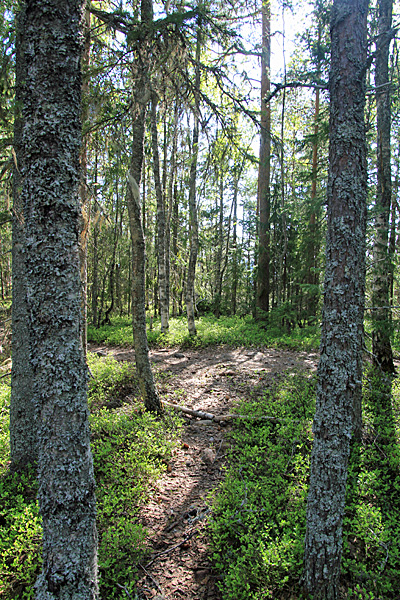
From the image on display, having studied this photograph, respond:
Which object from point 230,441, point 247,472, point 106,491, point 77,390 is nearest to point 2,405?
point 106,491

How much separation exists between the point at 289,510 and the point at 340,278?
2.73 meters

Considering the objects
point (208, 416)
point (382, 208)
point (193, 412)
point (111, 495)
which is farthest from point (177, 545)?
point (382, 208)

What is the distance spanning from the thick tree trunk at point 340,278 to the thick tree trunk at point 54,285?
1883 millimetres

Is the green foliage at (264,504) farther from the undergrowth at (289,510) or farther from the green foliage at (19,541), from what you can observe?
the green foliage at (19,541)

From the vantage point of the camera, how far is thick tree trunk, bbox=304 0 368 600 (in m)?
2.53

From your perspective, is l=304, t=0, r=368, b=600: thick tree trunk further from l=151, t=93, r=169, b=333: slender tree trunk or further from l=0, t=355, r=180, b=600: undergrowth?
l=151, t=93, r=169, b=333: slender tree trunk

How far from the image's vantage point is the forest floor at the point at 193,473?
118 inches

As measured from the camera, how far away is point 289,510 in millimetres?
3531

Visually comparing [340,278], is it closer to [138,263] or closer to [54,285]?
[54,285]

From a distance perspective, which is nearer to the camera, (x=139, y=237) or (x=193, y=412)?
(x=139, y=237)

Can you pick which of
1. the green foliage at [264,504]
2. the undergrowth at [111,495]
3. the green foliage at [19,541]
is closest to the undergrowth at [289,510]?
the green foliage at [264,504]

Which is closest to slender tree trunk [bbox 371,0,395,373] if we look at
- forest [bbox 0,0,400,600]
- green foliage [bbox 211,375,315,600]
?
forest [bbox 0,0,400,600]

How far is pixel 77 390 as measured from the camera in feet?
6.97

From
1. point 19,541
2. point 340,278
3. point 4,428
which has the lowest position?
point 19,541
